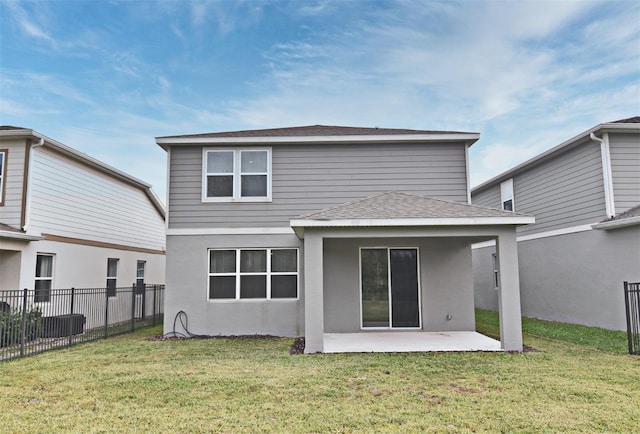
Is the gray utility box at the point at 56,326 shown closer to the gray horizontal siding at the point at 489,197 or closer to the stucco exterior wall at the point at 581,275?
the stucco exterior wall at the point at 581,275

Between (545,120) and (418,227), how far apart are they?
1302 cm

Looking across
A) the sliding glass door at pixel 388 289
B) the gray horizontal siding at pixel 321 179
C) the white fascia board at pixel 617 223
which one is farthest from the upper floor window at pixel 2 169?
the white fascia board at pixel 617 223

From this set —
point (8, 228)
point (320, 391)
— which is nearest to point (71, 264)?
point (8, 228)

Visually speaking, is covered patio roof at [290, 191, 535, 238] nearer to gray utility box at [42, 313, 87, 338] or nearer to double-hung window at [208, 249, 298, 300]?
double-hung window at [208, 249, 298, 300]

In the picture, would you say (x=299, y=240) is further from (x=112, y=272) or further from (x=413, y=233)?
(x=112, y=272)

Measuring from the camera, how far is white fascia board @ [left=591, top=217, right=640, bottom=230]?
9852 mm

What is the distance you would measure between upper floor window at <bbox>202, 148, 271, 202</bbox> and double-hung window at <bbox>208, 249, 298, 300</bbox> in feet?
4.85

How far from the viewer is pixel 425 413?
4715 mm

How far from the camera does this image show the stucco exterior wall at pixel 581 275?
10523mm

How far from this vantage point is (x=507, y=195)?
645 inches

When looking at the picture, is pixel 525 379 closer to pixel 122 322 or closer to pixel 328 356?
Answer: pixel 328 356

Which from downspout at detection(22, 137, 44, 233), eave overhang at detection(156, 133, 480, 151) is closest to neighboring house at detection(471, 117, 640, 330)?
eave overhang at detection(156, 133, 480, 151)

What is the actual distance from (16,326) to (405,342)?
854cm

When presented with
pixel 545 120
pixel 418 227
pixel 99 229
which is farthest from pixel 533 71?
pixel 99 229
